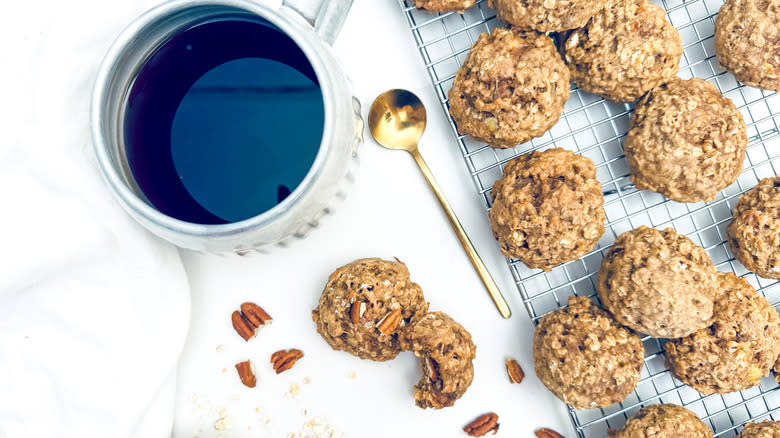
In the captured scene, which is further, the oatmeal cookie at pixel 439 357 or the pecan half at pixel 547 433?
the pecan half at pixel 547 433

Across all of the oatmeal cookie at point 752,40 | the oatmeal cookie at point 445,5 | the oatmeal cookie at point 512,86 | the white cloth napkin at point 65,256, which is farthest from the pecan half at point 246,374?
the oatmeal cookie at point 752,40

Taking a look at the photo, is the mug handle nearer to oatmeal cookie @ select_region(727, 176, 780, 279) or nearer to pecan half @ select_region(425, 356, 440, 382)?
pecan half @ select_region(425, 356, 440, 382)

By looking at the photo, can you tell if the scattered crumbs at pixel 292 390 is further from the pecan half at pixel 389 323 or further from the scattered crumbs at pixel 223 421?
the pecan half at pixel 389 323

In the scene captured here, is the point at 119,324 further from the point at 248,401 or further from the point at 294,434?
the point at 294,434

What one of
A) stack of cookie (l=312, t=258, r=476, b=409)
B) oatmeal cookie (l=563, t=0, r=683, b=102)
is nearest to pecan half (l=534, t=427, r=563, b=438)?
stack of cookie (l=312, t=258, r=476, b=409)

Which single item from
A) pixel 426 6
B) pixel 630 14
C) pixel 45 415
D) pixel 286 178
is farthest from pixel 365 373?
pixel 630 14

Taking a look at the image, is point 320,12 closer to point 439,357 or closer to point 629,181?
point 439,357

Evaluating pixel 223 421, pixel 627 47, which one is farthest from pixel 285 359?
pixel 627 47
